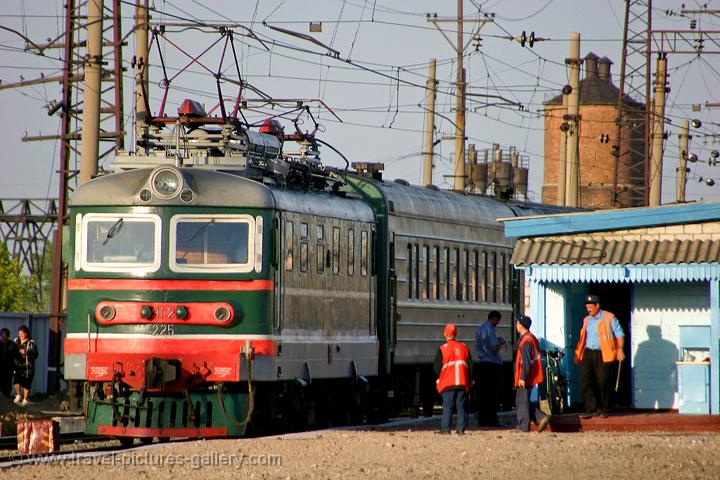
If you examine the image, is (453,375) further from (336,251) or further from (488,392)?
(336,251)

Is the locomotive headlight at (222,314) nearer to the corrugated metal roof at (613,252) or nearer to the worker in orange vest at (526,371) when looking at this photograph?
the worker in orange vest at (526,371)

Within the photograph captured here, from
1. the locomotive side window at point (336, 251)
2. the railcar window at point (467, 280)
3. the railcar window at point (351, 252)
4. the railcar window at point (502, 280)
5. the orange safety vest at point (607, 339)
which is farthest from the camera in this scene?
the railcar window at point (502, 280)

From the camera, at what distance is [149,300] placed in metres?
19.6

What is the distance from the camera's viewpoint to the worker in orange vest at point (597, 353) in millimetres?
20984

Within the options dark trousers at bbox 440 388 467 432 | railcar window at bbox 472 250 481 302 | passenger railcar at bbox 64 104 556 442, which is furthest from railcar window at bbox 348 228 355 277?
railcar window at bbox 472 250 481 302

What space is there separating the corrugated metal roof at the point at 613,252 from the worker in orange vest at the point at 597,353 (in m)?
0.75

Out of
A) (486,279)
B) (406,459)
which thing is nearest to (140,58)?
(486,279)

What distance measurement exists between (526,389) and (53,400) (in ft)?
38.7

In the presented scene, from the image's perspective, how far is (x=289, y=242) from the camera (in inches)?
809

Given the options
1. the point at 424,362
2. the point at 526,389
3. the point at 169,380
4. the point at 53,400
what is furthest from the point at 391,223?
the point at 53,400

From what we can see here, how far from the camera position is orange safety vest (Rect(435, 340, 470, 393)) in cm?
2039

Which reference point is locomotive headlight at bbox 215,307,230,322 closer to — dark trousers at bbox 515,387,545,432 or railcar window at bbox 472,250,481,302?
dark trousers at bbox 515,387,545,432

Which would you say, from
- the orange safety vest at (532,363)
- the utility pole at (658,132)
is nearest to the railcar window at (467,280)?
the orange safety vest at (532,363)

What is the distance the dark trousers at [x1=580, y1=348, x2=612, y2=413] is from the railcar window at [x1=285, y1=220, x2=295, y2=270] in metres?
4.10
